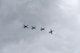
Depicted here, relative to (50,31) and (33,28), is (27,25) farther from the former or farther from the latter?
(50,31)

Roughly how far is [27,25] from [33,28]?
7299 mm

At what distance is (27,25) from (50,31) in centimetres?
2630

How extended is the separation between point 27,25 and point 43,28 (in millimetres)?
17224

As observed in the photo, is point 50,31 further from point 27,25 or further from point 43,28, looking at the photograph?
point 27,25

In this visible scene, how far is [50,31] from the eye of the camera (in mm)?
182000

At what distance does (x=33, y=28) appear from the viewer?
572 ft

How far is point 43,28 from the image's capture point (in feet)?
577

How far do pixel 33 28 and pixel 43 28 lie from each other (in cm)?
1061

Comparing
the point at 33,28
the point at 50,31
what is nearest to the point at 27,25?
the point at 33,28

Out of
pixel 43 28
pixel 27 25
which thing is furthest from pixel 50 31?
pixel 27 25

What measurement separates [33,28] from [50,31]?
2013 centimetres
